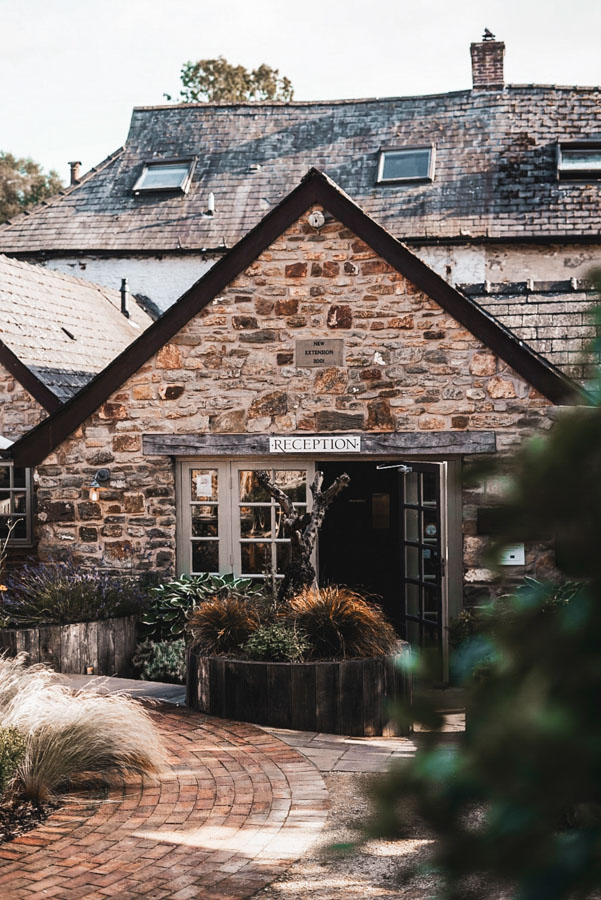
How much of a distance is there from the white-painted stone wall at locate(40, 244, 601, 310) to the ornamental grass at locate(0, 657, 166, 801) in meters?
12.3

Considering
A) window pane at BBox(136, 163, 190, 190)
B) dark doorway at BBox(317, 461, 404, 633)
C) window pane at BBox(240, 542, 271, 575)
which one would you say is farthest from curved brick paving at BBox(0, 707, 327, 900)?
window pane at BBox(136, 163, 190, 190)

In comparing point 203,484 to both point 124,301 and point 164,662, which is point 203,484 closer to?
point 164,662

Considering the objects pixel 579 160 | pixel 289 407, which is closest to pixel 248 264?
pixel 289 407

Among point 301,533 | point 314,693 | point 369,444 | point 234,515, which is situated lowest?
point 314,693

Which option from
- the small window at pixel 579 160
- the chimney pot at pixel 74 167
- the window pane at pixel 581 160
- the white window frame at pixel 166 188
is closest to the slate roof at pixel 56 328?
the white window frame at pixel 166 188

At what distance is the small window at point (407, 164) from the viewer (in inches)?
727

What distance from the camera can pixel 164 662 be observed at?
362 inches

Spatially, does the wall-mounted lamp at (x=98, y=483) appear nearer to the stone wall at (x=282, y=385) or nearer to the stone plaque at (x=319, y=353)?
the stone wall at (x=282, y=385)

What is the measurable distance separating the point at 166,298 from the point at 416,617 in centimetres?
1060

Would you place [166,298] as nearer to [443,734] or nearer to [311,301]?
[311,301]

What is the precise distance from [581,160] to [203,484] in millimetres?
11209

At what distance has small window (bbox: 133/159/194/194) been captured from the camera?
64.7 ft

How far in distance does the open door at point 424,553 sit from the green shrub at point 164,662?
227 cm

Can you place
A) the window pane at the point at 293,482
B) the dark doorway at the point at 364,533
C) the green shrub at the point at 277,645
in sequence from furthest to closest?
the dark doorway at the point at 364,533, the window pane at the point at 293,482, the green shrub at the point at 277,645
